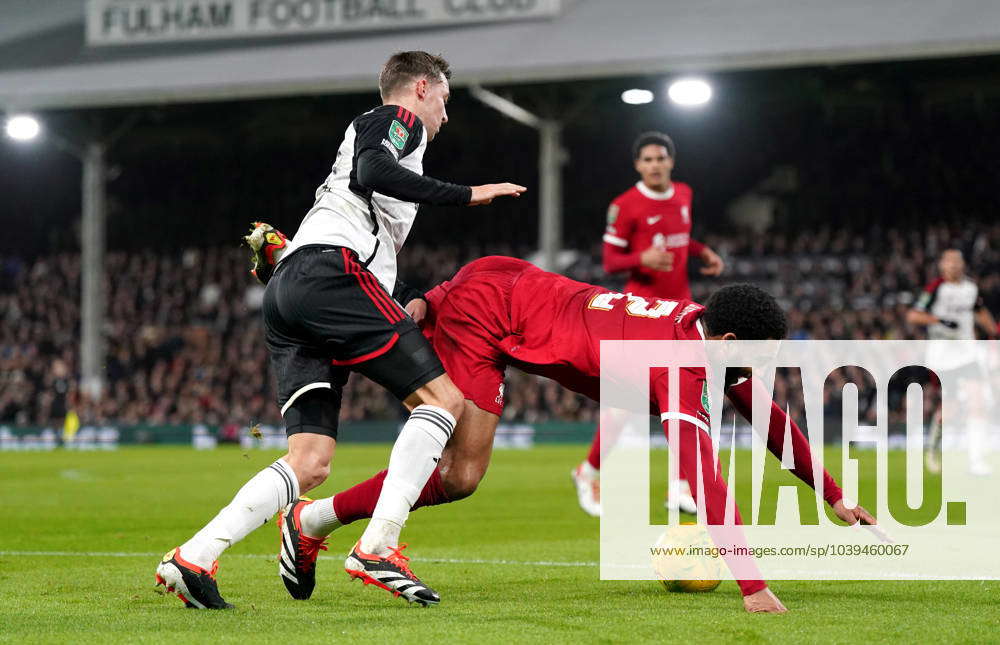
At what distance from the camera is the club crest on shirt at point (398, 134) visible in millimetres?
5270

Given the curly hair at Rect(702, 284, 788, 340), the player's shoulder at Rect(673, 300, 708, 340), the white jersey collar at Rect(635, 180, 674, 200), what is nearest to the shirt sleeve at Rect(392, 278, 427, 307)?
the player's shoulder at Rect(673, 300, 708, 340)

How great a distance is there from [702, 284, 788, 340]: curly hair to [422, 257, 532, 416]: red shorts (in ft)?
3.18

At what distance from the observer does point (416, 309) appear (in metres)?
5.81

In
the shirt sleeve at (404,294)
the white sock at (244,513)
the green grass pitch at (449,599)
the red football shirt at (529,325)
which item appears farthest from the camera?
the shirt sleeve at (404,294)

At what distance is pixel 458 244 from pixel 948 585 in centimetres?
2705

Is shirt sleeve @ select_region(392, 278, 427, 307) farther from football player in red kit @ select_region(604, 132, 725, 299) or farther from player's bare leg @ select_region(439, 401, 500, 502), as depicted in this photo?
football player in red kit @ select_region(604, 132, 725, 299)

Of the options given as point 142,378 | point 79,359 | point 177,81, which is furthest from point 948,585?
point 79,359

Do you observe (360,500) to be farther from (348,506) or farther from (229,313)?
(229,313)

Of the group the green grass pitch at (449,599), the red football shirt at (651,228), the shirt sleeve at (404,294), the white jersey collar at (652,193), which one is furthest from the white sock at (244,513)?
the white jersey collar at (652,193)

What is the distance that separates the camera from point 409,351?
17.0ft

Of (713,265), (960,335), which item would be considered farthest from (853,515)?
(960,335)

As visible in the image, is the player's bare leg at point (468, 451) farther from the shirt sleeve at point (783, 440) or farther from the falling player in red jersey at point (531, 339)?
the shirt sleeve at point (783, 440)

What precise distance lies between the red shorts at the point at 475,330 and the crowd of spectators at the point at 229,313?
1732cm

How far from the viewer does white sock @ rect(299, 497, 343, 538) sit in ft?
17.8
